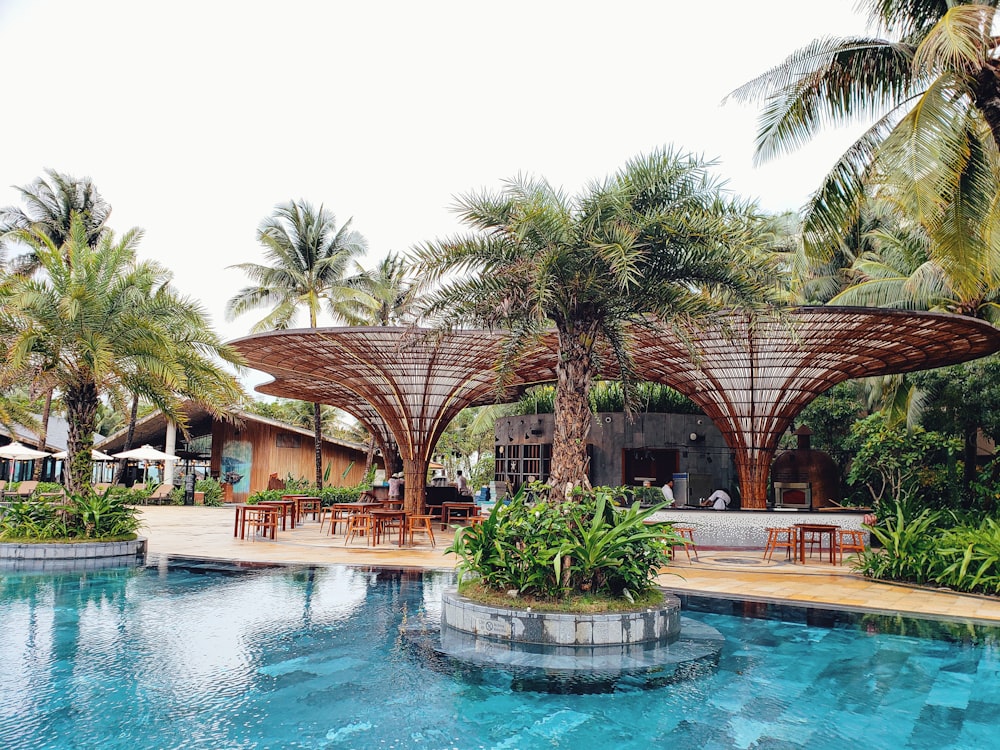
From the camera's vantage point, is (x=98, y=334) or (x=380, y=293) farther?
(x=380, y=293)

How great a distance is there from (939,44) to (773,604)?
6.10m

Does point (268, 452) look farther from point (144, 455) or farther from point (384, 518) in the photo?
point (384, 518)

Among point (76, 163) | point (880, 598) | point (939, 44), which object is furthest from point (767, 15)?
point (76, 163)

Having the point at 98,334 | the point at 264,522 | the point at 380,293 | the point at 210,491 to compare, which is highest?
the point at 380,293

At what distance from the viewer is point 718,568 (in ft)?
38.4

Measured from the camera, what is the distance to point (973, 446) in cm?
1919

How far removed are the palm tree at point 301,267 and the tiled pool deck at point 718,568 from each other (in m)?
11.4

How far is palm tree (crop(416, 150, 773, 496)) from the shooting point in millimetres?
7938

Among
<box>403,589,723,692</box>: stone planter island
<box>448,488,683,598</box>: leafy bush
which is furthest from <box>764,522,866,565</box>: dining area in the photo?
<box>403,589,723,692</box>: stone planter island

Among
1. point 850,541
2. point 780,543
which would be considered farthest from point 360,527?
point 850,541

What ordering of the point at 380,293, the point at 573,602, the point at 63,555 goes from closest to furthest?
the point at 573,602 → the point at 63,555 → the point at 380,293

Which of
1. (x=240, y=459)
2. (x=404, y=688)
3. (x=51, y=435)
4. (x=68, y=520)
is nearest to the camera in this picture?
(x=404, y=688)

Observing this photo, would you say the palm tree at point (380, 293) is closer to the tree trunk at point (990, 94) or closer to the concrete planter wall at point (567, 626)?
the tree trunk at point (990, 94)

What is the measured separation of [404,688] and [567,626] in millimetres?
1801
